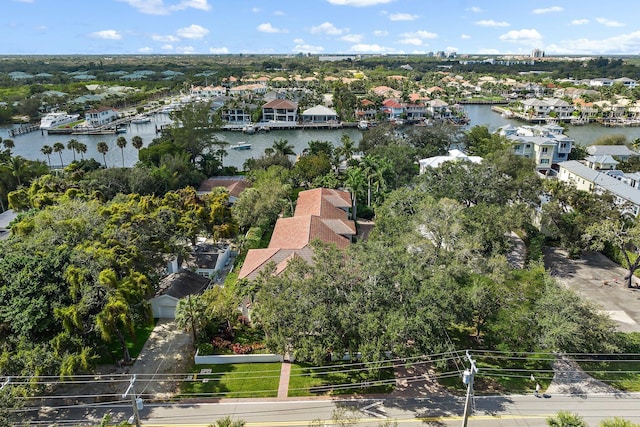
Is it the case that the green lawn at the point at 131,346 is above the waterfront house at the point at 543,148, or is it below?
below

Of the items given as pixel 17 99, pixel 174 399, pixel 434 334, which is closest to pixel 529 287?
pixel 434 334

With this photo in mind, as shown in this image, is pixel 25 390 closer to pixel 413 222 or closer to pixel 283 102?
pixel 413 222

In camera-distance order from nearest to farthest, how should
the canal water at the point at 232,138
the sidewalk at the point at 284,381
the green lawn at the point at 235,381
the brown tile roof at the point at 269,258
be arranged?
the sidewalk at the point at 284,381, the green lawn at the point at 235,381, the brown tile roof at the point at 269,258, the canal water at the point at 232,138

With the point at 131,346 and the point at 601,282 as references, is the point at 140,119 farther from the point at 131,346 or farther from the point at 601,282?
the point at 601,282

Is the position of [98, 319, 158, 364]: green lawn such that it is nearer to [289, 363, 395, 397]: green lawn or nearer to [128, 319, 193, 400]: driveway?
[128, 319, 193, 400]: driveway

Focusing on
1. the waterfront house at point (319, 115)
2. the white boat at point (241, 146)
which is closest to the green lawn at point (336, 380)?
the white boat at point (241, 146)

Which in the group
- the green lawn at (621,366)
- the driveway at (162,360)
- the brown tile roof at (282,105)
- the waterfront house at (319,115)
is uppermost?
the brown tile roof at (282,105)

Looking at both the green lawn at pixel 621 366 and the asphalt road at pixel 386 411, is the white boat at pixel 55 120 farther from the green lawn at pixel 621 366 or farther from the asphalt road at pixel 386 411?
the green lawn at pixel 621 366
